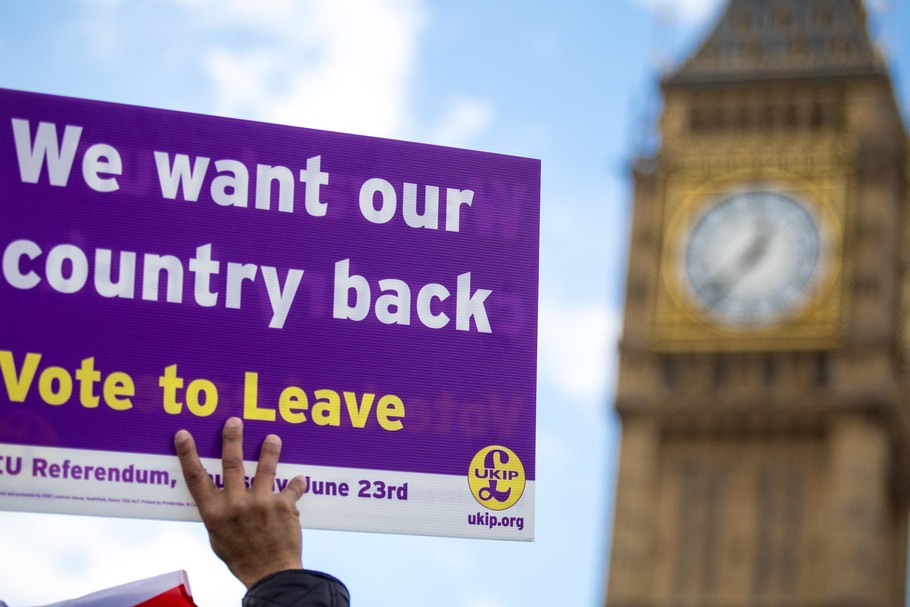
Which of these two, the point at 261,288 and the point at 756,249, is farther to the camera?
the point at 756,249

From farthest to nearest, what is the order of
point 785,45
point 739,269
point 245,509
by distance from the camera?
point 785,45 < point 739,269 < point 245,509

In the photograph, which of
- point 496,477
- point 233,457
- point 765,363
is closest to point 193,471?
point 233,457

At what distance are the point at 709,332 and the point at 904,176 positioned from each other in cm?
624

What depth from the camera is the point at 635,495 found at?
47.9 metres

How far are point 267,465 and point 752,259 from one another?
45.4 meters

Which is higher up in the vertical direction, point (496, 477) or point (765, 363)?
point (765, 363)

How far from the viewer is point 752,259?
48125 millimetres

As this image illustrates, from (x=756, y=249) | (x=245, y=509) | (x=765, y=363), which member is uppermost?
(x=756, y=249)

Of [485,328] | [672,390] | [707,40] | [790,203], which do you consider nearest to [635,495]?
[672,390]

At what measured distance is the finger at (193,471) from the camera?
3.19 metres

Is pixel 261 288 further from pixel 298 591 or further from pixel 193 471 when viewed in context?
pixel 298 591

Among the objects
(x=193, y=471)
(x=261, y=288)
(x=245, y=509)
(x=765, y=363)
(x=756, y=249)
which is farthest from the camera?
(x=756, y=249)

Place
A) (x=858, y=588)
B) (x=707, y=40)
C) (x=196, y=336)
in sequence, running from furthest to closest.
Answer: (x=707, y=40) < (x=858, y=588) < (x=196, y=336)

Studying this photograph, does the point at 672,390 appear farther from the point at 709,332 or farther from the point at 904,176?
the point at 904,176
